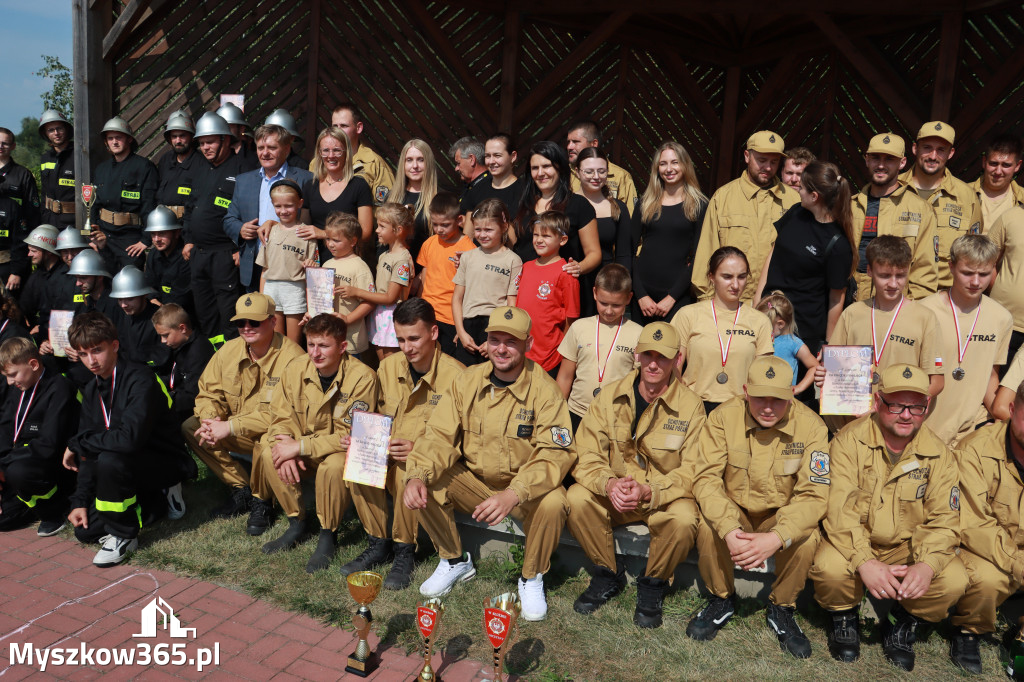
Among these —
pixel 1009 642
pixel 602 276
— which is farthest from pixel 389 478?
pixel 1009 642

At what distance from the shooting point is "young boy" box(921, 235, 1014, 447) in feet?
16.5

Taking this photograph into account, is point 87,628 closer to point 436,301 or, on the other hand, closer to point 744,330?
point 436,301

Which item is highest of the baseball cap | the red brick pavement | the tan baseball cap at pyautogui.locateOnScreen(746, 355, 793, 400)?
the baseball cap

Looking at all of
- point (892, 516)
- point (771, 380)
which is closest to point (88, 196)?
point (771, 380)

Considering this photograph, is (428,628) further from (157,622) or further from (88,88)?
(88,88)

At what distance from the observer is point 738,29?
12.3 metres

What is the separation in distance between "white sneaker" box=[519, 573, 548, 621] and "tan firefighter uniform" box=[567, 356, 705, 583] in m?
0.34

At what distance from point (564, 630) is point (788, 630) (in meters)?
1.20

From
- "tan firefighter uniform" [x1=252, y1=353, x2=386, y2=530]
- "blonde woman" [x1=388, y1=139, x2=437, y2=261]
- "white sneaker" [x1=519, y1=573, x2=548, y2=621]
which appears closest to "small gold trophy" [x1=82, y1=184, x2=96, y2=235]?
"blonde woman" [x1=388, y1=139, x2=437, y2=261]

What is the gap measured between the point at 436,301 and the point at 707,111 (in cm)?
818

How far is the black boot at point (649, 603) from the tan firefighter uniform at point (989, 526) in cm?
153

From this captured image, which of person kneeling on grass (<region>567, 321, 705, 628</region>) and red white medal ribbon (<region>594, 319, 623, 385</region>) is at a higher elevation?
red white medal ribbon (<region>594, 319, 623, 385</region>)

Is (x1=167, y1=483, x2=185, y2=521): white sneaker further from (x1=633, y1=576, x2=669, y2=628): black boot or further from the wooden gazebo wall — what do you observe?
the wooden gazebo wall

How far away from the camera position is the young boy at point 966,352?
5.02 meters
